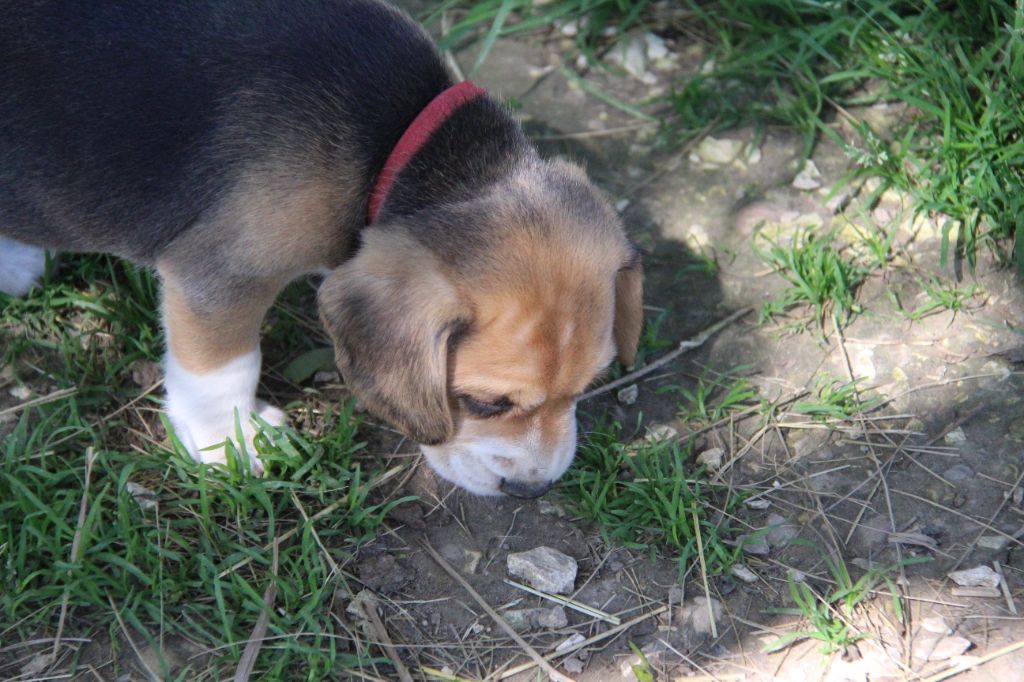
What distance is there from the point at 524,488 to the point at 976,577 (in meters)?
1.66

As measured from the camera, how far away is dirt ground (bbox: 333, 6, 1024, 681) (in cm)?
375

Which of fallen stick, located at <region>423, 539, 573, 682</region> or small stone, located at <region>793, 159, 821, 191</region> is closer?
fallen stick, located at <region>423, 539, 573, 682</region>

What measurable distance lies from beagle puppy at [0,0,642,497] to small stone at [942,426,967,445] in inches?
55.0

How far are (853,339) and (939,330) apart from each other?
37cm

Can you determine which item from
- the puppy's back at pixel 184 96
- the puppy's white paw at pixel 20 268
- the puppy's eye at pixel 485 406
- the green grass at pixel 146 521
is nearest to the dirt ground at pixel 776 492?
the green grass at pixel 146 521

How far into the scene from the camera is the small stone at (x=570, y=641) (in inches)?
148

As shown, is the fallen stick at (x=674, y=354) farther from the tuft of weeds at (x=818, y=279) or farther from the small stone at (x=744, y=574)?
the small stone at (x=744, y=574)

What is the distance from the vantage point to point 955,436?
434 cm

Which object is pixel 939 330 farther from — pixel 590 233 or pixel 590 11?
pixel 590 11

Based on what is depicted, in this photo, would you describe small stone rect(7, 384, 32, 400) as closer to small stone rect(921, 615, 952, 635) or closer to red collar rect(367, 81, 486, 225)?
red collar rect(367, 81, 486, 225)

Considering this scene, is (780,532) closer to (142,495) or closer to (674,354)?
(674,354)

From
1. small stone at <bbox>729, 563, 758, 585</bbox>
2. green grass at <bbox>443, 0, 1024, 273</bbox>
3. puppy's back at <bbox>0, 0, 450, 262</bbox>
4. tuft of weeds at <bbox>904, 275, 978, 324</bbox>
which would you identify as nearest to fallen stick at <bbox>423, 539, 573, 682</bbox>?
small stone at <bbox>729, 563, 758, 585</bbox>

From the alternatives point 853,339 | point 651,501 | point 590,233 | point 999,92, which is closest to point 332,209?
point 590,233

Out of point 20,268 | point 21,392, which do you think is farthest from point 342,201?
point 20,268
